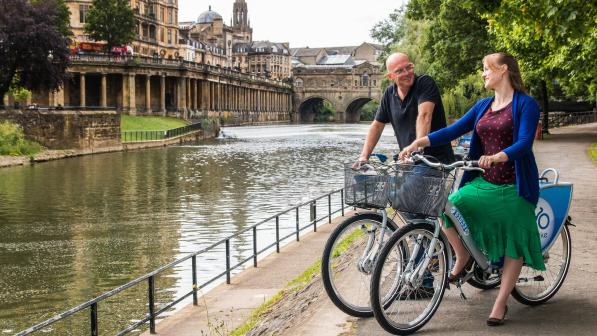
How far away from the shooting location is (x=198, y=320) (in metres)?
9.73

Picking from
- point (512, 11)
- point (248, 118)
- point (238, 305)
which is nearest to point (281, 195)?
point (512, 11)

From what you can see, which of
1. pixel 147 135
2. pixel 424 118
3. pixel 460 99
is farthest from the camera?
pixel 147 135

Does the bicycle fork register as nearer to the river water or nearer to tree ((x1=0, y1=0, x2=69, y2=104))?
the river water

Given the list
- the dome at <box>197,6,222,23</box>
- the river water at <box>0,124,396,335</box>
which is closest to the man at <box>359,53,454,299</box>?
the river water at <box>0,124,396,335</box>

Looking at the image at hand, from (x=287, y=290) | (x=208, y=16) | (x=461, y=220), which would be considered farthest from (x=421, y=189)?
(x=208, y=16)

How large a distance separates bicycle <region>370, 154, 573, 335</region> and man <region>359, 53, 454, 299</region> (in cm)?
47

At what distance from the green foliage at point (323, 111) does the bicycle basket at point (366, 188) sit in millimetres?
162420

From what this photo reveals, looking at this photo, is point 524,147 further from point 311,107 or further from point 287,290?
point 311,107

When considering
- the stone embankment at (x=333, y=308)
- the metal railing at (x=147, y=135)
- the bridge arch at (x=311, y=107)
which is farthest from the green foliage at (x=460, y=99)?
the bridge arch at (x=311, y=107)

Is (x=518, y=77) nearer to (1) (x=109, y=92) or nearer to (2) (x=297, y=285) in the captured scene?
(2) (x=297, y=285)

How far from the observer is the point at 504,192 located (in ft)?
20.2

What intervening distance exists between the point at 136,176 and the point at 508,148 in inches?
1205

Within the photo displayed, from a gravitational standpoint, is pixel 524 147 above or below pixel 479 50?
below

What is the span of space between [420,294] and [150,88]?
9560 centimetres
